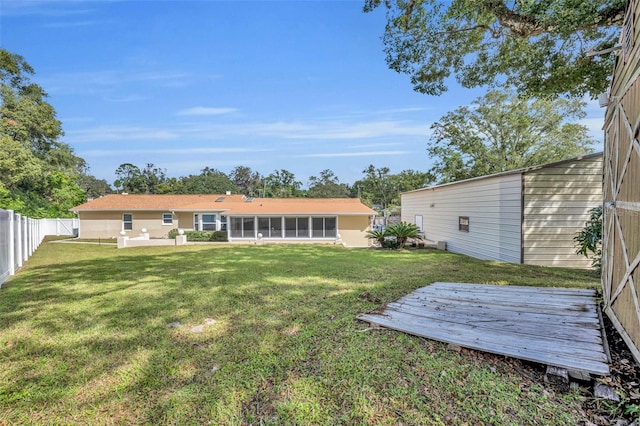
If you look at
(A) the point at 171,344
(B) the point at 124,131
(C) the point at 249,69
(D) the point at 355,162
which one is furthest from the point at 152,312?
(D) the point at 355,162

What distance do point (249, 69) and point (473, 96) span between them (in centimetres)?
1640

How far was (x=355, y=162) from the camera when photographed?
166 ft

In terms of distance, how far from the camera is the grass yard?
7.21 feet

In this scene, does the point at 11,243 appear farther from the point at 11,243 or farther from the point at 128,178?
the point at 128,178

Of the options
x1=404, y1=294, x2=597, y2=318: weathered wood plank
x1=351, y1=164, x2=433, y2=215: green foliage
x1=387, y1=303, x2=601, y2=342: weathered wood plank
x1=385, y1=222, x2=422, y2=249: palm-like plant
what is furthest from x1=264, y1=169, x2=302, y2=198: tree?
x1=387, y1=303, x2=601, y2=342: weathered wood plank

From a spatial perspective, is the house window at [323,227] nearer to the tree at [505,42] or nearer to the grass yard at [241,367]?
the tree at [505,42]

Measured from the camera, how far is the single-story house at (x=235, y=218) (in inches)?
751

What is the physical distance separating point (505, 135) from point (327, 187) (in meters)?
34.0

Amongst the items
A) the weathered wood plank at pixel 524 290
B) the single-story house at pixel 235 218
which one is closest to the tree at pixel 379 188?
the single-story house at pixel 235 218

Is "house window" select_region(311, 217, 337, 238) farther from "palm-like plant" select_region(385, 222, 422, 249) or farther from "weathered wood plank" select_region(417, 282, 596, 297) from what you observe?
"weathered wood plank" select_region(417, 282, 596, 297)

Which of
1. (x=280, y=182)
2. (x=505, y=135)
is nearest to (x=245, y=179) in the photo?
(x=280, y=182)

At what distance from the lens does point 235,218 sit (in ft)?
63.2

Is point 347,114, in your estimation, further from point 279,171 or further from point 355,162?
point 279,171

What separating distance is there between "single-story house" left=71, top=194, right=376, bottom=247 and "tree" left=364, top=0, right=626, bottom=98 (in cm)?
1066
